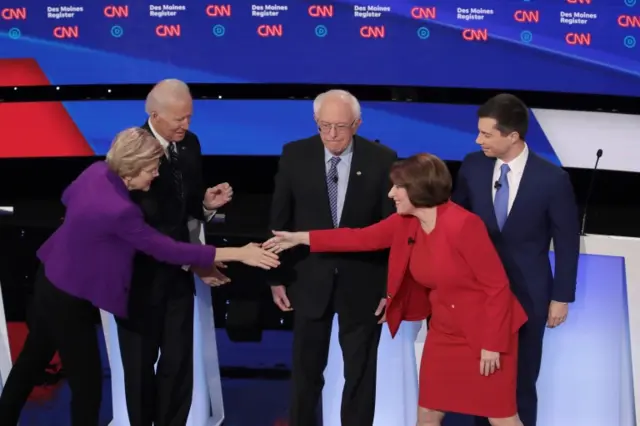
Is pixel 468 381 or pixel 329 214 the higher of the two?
pixel 329 214

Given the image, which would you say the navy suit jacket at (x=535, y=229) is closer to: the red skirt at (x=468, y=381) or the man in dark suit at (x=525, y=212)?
the man in dark suit at (x=525, y=212)

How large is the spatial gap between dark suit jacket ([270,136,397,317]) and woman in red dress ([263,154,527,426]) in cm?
12

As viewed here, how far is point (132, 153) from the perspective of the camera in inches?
112

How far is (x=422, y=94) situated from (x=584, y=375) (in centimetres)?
258

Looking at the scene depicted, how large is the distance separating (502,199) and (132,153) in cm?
127

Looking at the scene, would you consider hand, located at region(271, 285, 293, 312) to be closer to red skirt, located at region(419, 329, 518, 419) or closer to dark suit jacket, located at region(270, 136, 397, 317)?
dark suit jacket, located at region(270, 136, 397, 317)

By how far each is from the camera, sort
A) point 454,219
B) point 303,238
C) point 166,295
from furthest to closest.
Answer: point 166,295, point 303,238, point 454,219

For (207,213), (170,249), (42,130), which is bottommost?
(170,249)

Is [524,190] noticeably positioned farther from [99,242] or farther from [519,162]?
[99,242]

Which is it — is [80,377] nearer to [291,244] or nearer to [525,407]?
[291,244]

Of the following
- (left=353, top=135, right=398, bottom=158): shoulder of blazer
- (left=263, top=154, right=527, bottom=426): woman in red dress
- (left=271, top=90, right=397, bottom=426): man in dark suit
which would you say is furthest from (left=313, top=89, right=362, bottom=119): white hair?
(left=263, top=154, right=527, bottom=426): woman in red dress

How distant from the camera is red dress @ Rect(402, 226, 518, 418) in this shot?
2871 millimetres

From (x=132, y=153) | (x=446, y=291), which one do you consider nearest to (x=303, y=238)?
(x=446, y=291)

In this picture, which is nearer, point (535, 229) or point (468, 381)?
point (468, 381)
